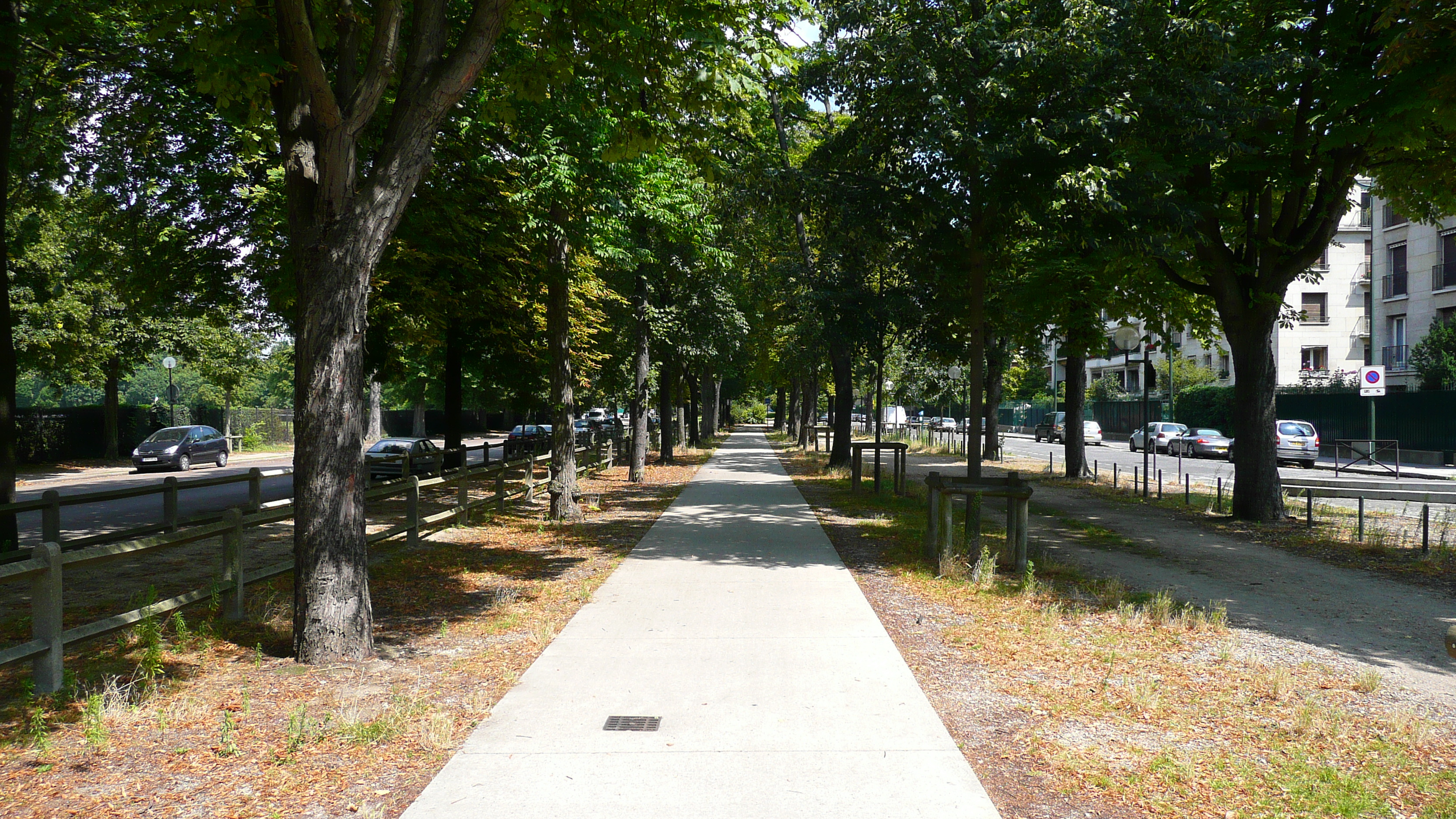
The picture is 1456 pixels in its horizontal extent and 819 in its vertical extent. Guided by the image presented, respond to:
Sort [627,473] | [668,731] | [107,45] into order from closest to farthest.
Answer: [668,731], [107,45], [627,473]

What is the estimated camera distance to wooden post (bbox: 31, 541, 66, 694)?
5.27 meters

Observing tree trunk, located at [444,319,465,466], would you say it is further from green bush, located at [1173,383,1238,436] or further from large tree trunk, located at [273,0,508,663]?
green bush, located at [1173,383,1238,436]

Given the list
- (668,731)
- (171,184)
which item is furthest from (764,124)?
(668,731)

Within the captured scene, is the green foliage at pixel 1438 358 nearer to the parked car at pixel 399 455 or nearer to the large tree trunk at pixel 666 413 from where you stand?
the large tree trunk at pixel 666 413

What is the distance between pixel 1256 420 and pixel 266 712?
14.5 metres

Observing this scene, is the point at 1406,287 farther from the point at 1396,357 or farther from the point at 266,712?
the point at 266,712

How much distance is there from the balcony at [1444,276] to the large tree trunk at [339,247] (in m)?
43.1

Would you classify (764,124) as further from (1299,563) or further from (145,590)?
(145,590)

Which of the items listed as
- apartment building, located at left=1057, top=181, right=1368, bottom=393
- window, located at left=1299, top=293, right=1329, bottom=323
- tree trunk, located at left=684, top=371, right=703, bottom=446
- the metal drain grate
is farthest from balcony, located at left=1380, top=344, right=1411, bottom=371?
the metal drain grate

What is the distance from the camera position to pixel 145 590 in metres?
8.84

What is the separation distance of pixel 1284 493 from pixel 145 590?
1600 centimetres

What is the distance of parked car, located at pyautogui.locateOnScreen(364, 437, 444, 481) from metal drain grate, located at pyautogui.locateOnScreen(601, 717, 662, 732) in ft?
51.9

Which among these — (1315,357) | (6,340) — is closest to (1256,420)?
(6,340)

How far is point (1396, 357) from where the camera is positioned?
130 feet
